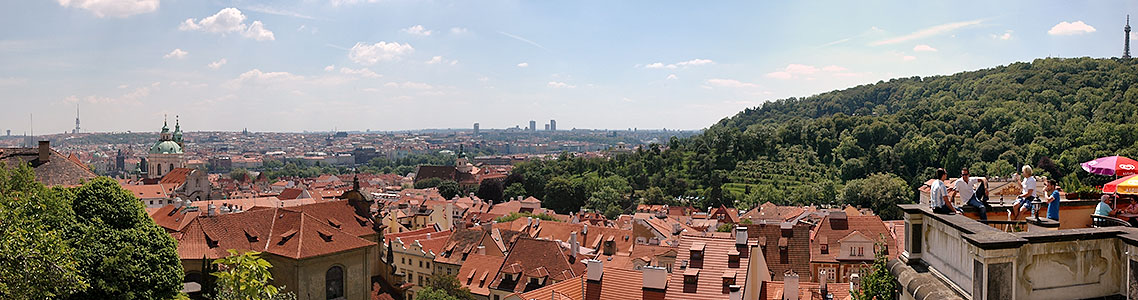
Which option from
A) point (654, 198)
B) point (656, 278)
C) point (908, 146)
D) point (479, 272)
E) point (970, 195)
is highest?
point (970, 195)

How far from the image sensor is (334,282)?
28094mm

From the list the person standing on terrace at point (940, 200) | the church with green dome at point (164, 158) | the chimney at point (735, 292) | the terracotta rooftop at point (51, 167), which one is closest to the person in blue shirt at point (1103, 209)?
the person standing on terrace at point (940, 200)

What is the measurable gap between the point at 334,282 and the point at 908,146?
307 ft

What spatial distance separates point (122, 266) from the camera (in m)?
19.6

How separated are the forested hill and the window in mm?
61476

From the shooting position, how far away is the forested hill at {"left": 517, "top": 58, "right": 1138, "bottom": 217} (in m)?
87.8

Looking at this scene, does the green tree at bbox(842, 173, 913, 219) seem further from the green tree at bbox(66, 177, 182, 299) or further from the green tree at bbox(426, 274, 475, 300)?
the green tree at bbox(66, 177, 182, 299)

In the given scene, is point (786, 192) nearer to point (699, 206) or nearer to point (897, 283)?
point (699, 206)

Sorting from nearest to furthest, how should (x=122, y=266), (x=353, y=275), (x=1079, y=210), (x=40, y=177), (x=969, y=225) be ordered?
1. (x=969, y=225)
2. (x=1079, y=210)
3. (x=122, y=266)
4. (x=353, y=275)
5. (x=40, y=177)

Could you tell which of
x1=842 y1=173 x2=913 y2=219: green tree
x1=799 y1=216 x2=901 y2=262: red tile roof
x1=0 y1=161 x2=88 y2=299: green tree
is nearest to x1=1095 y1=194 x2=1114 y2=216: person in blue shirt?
x1=0 y1=161 x2=88 y2=299: green tree

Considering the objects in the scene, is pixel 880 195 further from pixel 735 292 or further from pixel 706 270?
pixel 735 292

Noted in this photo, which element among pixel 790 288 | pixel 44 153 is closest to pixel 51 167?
pixel 44 153

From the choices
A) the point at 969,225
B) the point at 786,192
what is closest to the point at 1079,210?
the point at 969,225

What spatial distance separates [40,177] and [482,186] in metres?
77.1
